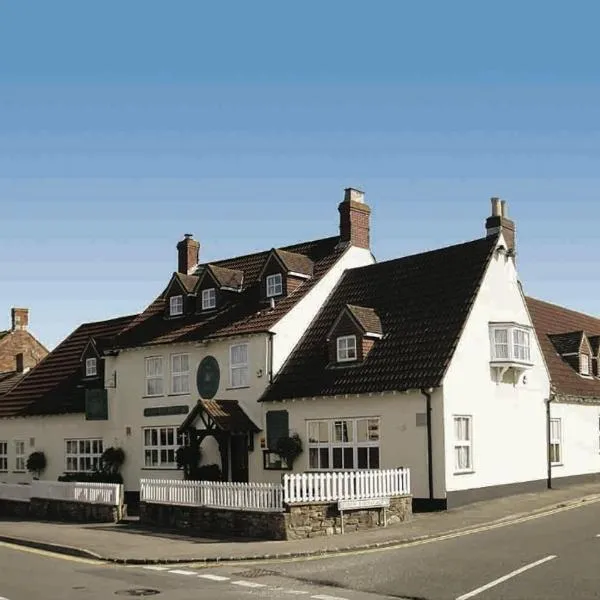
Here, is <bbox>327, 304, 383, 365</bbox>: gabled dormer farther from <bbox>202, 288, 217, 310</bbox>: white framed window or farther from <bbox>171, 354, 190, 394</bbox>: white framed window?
<bbox>202, 288, 217, 310</bbox>: white framed window

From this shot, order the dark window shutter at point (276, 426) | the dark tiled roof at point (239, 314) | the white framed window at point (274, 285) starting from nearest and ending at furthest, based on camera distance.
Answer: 1. the dark window shutter at point (276, 426)
2. the dark tiled roof at point (239, 314)
3. the white framed window at point (274, 285)

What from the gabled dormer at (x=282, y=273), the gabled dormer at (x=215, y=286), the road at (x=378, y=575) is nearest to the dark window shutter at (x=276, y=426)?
the gabled dormer at (x=282, y=273)

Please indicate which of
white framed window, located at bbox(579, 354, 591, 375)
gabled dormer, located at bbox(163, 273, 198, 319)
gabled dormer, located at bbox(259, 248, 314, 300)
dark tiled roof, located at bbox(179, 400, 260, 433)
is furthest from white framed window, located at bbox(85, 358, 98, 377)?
white framed window, located at bbox(579, 354, 591, 375)

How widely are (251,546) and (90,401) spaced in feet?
60.0

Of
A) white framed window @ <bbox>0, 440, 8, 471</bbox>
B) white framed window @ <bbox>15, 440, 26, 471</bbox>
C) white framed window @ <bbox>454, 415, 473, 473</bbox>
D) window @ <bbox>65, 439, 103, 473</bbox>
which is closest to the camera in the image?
white framed window @ <bbox>454, 415, 473, 473</bbox>

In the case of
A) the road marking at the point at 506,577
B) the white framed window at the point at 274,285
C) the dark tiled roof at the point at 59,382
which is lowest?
the road marking at the point at 506,577

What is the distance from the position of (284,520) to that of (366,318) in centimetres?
1027

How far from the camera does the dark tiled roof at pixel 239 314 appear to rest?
32.6 m

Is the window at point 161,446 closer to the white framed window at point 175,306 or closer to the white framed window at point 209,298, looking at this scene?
the white framed window at point 175,306

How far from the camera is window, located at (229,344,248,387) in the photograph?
3203 centimetres

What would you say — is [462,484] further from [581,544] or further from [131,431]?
[131,431]

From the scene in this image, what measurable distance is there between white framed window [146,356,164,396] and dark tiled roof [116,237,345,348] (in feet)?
2.61

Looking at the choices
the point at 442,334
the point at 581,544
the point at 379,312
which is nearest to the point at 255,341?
the point at 379,312

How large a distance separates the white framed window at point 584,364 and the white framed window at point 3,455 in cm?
2666
